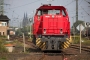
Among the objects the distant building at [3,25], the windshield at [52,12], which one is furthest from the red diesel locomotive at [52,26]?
the distant building at [3,25]

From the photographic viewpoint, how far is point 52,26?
17.7 meters

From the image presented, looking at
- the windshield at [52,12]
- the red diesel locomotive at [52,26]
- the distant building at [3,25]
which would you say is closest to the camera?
the red diesel locomotive at [52,26]

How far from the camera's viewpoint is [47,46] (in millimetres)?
17094

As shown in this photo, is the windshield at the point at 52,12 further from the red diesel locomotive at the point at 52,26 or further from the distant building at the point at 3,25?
the distant building at the point at 3,25

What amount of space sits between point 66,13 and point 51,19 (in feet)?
4.79

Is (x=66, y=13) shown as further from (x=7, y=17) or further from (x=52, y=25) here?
(x=7, y=17)

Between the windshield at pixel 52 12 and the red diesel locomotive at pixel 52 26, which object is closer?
the red diesel locomotive at pixel 52 26

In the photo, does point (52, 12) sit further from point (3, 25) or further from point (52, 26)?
point (3, 25)

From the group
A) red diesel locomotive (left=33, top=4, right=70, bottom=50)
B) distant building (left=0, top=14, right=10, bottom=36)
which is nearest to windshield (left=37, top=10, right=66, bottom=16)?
red diesel locomotive (left=33, top=4, right=70, bottom=50)

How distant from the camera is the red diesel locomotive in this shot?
17062mm

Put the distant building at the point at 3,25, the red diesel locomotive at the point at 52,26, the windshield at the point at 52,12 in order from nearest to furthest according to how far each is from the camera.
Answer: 1. the red diesel locomotive at the point at 52,26
2. the windshield at the point at 52,12
3. the distant building at the point at 3,25

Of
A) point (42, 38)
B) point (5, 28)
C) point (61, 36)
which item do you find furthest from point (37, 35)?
point (5, 28)

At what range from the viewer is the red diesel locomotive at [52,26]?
17062mm

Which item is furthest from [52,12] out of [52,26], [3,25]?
[3,25]
